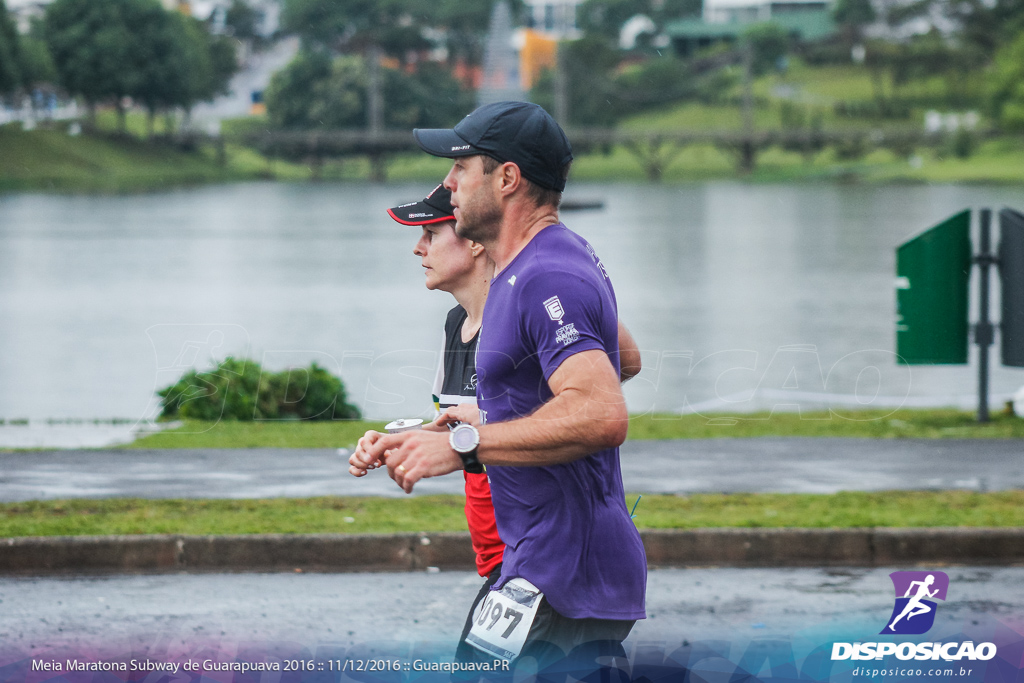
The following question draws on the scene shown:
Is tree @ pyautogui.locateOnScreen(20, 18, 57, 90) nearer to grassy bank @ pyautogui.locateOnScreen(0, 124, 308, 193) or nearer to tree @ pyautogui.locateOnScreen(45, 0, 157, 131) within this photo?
A: tree @ pyautogui.locateOnScreen(45, 0, 157, 131)

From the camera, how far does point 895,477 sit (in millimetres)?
9133

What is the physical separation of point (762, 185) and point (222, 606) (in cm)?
11378

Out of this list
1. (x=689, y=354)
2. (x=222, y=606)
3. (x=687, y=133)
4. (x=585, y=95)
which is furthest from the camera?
(x=585, y=95)

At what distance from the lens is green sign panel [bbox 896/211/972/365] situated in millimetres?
10789

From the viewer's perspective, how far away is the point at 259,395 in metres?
12.0

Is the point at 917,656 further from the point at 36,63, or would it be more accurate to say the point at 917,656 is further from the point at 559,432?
the point at 36,63

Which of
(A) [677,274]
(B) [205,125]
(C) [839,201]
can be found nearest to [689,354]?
(A) [677,274]

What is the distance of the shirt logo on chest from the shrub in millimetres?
9156

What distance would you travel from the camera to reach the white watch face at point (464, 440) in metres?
2.82

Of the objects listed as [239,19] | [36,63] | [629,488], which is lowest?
[629,488]

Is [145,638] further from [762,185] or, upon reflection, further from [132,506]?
[762,185]

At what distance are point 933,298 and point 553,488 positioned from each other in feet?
27.9

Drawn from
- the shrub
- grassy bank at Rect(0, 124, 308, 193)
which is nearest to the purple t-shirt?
the shrub

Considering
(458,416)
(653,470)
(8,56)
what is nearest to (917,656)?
(458,416)
